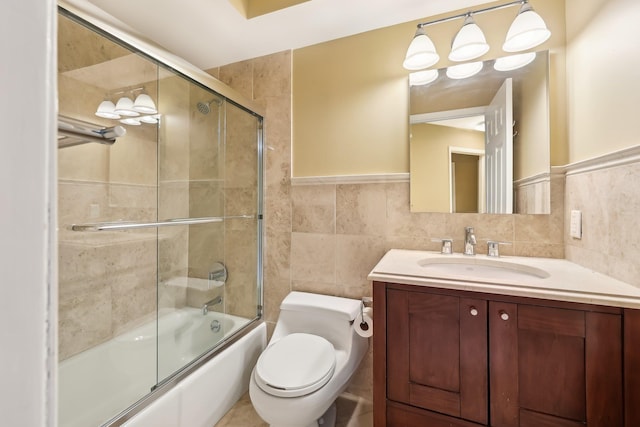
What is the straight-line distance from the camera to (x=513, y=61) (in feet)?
4.52

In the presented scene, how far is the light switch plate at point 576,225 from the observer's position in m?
1.18

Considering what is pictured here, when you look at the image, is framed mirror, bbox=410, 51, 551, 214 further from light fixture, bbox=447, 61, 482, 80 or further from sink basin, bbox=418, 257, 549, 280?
sink basin, bbox=418, 257, 549, 280

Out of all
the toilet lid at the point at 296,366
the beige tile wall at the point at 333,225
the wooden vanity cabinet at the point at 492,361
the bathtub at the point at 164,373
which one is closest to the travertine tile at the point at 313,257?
the beige tile wall at the point at 333,225

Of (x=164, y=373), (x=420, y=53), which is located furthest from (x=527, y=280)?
(x=164, y=373)

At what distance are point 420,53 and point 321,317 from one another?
1528 millimetres

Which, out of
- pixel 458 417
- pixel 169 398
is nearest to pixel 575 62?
pixel 458 417

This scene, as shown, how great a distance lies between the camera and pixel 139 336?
1.61 m

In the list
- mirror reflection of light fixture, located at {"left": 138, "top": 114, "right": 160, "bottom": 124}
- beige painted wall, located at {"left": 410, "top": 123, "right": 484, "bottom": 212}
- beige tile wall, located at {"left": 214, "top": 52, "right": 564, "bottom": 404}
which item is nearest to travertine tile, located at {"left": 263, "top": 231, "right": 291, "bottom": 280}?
beige tile wall, located at {"left": 214, "top": 52, "right": 564, "bottom": 404}

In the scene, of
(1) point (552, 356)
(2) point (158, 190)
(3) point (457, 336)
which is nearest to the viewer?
(1) point (552, 356)

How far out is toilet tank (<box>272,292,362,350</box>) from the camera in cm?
148

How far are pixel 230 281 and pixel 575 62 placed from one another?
222 cm

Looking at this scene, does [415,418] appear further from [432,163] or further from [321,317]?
[432,163]

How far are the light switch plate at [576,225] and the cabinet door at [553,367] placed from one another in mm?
475

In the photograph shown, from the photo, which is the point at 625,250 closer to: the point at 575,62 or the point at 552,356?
the point at 552,356
